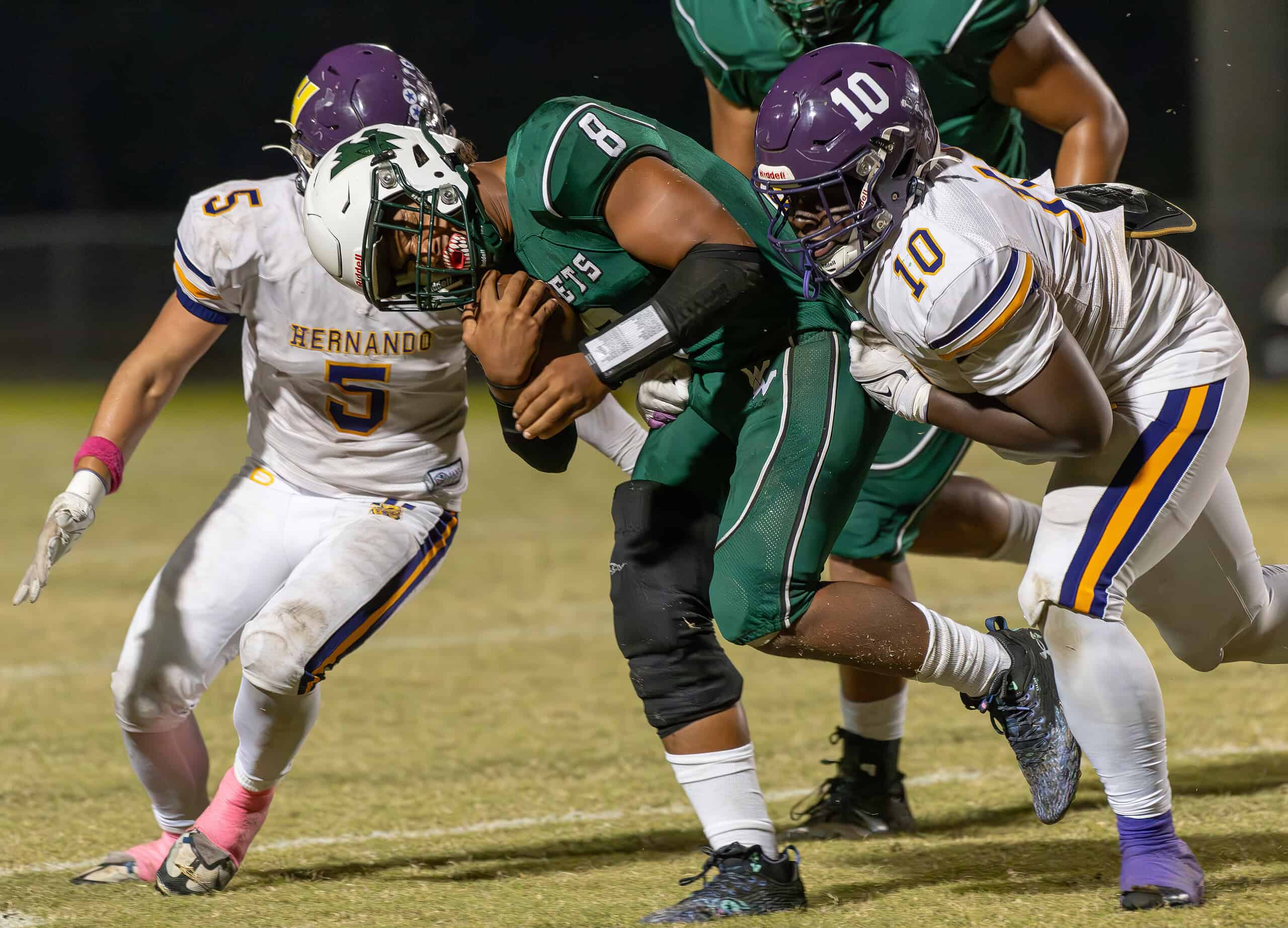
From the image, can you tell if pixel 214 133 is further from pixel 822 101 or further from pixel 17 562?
pixel 822 101

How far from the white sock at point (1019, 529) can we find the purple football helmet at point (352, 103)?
1.69 metres

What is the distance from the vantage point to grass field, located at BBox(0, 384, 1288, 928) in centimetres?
301

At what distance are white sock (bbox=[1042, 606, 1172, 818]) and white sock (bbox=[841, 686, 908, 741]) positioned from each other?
86cm

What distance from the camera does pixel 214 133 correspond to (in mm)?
20500

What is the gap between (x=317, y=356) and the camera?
3.46 m

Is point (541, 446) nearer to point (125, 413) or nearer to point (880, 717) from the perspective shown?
point (125, 413)

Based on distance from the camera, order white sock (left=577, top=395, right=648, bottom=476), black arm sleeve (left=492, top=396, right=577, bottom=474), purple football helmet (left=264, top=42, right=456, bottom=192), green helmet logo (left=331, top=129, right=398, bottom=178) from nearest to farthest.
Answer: green helmet logo (left=331, top=129, right=398, bottom=178)
black arm sleeve (left=492, top=396, right=577, bottom=474)
purple football helmet (left=264, top=42, right=456, bottom=192)
white sock (left=577, top=395, right=648, bottom=476)

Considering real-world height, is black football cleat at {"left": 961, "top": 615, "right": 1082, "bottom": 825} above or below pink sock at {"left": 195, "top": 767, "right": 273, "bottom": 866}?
above

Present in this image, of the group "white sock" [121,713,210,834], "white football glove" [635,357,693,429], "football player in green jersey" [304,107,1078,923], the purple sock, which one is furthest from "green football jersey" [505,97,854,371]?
"white sock" [121,713,210,834]

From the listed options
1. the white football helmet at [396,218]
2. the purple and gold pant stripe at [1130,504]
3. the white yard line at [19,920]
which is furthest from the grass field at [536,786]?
the white football helmet at [396,218]

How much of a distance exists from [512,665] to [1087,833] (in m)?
2.45

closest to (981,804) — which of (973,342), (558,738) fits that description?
(558,738)

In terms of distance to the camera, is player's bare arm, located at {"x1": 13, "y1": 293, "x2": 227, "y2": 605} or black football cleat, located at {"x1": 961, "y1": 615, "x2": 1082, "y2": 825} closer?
black football cleat, located at {"x1": 961, "y1": 615, "x2": 1082, "y2": 825}

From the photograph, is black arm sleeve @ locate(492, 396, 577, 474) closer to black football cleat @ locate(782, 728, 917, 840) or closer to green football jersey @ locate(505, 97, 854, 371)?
green football jersey @ locate(505, 97, 854, 371)
